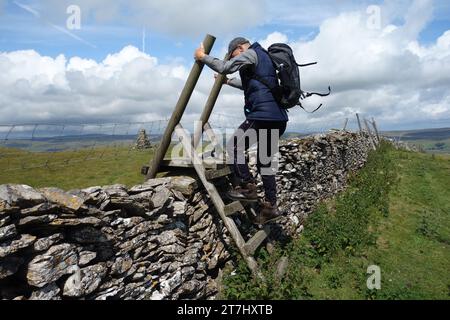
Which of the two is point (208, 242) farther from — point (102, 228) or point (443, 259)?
point (443, 259)

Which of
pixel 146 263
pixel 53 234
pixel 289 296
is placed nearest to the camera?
pixel 53 234

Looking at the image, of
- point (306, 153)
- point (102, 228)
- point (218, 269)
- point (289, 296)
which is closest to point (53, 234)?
point (102, 228)

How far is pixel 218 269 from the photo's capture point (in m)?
7.20

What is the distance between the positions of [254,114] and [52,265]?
3746 millimetres

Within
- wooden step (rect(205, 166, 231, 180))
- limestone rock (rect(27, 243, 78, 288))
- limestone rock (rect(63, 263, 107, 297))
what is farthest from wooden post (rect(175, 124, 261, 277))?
limestone rock (rect(27, 243, 78, 288))

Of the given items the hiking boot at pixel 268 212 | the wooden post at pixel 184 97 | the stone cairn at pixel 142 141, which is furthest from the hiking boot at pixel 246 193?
the stone cairn at pixel 142 141

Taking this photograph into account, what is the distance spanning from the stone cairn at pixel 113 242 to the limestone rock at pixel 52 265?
0.04ft

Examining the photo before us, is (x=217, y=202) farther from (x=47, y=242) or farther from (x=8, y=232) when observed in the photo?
(x=8, y=232)

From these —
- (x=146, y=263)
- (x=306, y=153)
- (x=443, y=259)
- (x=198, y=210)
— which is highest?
(x=306, y=153)

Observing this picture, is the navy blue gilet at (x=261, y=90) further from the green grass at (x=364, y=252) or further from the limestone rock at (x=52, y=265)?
the limestone rock at (x=52, y=265)

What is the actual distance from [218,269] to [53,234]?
366 cm

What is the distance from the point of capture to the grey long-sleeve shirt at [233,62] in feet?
18.1

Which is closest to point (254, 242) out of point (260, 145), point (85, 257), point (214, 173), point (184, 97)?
point (214, 173)

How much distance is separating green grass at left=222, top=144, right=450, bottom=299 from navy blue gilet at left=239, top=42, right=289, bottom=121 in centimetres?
298
